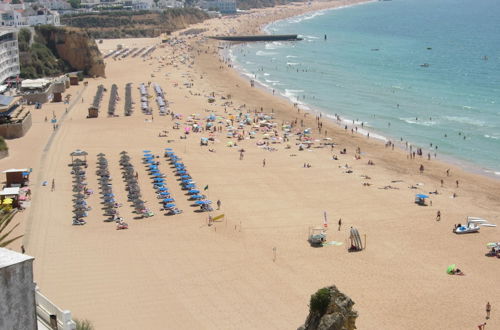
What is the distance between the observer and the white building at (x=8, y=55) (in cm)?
5628

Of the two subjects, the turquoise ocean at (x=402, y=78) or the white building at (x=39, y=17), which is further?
the white building at (x=39, y=17)

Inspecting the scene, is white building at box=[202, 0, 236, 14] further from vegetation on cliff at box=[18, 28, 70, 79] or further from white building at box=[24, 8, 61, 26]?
vegetation on cliff at box=[18, 28, 70, 79]

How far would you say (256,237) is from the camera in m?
25.9

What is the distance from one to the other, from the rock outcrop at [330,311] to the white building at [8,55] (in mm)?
48802

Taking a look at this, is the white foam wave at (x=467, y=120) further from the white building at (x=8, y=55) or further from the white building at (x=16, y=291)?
the white building at (x=16, y=291)

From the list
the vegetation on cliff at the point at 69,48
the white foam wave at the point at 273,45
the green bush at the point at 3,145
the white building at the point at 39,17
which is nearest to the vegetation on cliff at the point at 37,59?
the vegetation on cliff at the point at 69,48

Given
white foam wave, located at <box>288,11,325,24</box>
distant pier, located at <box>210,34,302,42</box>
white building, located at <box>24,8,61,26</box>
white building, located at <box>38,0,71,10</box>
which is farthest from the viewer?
white foam wave, located at <box>288,11,325,24</box>

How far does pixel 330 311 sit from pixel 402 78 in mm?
59367

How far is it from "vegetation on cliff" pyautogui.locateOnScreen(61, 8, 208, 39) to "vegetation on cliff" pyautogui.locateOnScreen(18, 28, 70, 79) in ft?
137

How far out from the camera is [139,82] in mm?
64562

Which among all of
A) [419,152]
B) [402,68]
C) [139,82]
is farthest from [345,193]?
[402,68]

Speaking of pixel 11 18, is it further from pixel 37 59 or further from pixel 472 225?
pixel 472 225

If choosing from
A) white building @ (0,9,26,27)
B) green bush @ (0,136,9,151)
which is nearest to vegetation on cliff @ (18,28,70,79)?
white building @ (0,9,26,27)

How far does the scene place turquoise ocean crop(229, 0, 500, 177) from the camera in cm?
4619
